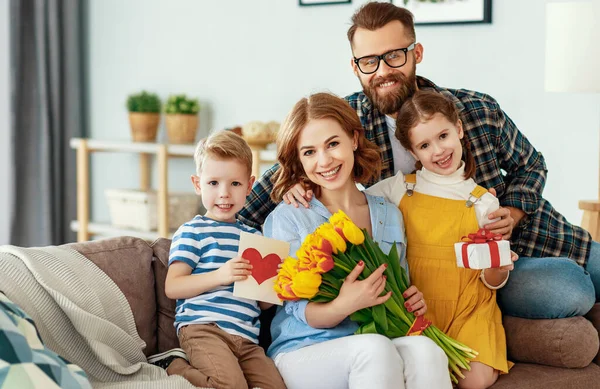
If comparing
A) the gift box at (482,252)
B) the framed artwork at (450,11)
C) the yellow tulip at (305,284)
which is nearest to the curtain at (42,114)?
the framed artwork at (450,11)

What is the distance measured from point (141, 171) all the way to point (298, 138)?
9.73 ft

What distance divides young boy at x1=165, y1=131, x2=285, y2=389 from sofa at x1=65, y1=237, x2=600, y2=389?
88mm

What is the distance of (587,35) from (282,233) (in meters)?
1.72

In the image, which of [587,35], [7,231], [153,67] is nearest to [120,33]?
[153,67]

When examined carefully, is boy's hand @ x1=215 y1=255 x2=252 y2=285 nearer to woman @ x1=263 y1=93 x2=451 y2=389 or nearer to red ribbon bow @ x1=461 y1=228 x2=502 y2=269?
woman @ x1=263 y1=93 x2=451 y2=389

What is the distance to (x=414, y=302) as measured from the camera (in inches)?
83.3

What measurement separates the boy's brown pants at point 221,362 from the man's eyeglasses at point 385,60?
1.00m

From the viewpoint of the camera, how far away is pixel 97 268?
6.93 feet

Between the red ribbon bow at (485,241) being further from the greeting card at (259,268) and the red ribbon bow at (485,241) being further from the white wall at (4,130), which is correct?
the white wall at (4,130)

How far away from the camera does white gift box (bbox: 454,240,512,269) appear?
204cm

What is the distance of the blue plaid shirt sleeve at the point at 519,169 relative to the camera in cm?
262

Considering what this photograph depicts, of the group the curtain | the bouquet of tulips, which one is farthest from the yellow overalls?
the curtain

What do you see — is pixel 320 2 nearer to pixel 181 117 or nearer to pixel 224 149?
pixel 181 117

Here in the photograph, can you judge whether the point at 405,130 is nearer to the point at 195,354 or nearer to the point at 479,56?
the point at 195,354
